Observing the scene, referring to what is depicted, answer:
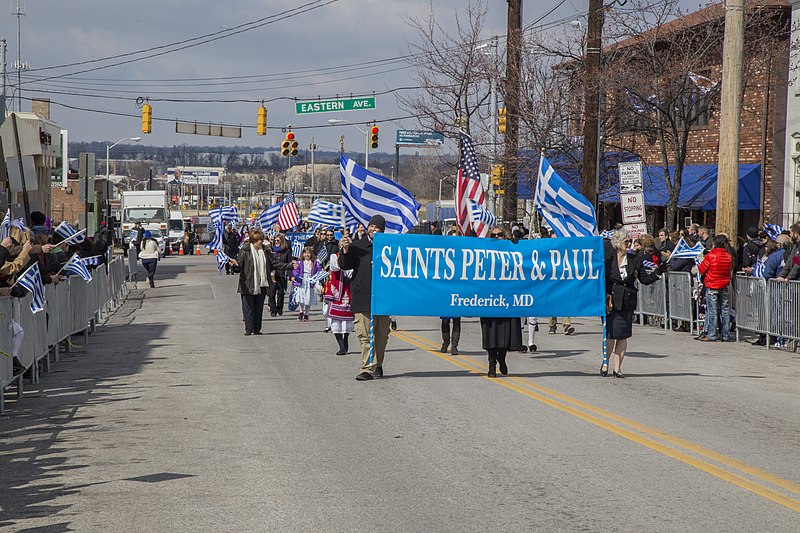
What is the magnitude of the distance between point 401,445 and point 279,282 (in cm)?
1536

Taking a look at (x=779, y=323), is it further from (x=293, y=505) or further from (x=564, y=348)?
(x=293, y=505)

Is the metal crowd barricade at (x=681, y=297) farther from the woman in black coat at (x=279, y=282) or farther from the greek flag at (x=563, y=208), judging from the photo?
the woman in black coat at (x=279, y=282)

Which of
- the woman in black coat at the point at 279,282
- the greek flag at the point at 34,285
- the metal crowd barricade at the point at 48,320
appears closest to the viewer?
the metal crowd barricade at the point at 48,320

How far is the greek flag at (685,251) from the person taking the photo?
877 inches

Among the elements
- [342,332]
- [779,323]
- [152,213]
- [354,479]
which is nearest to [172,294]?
[342,332]

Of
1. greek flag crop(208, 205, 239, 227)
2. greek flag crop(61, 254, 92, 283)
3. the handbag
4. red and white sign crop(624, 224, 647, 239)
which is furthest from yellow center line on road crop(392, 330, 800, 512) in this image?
greek flag crop(208, 205, 239, 227)

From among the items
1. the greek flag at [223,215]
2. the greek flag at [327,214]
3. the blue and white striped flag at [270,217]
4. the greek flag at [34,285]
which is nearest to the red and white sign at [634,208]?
the greek flag at [327,214]

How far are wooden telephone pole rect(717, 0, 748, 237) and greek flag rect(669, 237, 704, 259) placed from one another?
599 millimetres

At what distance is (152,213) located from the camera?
64.4 m

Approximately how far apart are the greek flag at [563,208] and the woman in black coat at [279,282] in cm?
891

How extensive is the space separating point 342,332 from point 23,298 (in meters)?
5.54

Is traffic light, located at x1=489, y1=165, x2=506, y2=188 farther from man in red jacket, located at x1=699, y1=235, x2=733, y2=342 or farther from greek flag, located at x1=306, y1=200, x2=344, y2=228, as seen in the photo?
man in red jacket, located at x1=699, y1=235, x2=733, y2=342

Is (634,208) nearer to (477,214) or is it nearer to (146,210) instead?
(477,214)

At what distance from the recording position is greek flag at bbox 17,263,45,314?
42.0 ft
